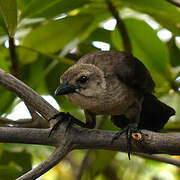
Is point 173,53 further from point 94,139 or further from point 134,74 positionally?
point 94,139

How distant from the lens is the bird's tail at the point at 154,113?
2.49 m

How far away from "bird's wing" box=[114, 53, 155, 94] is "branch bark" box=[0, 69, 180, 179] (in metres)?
0.78

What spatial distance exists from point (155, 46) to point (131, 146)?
0.99 meters

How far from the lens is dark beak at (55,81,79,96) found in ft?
7.29

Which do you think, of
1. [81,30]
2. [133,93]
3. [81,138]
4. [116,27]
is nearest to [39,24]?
[81,30]

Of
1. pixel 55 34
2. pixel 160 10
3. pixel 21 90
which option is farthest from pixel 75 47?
pixel 21 90

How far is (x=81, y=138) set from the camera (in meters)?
1.69

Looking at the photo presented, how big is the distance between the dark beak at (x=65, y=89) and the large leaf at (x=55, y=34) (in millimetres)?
352

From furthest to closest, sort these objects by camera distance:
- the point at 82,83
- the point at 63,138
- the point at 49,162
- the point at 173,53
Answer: the point at 173,53 → the point at 82,83 → the point at 63,138 → the point at 49,162

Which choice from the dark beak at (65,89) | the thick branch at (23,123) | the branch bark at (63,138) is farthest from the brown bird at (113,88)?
the branch bark at (63,138)

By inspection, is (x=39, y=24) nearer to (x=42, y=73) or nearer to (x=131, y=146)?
(x=42, y=73)

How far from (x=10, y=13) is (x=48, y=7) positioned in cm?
36

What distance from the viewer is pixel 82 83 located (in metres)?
2.34

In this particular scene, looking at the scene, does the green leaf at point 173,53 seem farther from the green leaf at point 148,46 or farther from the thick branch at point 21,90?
the thick branch at point 21,90
